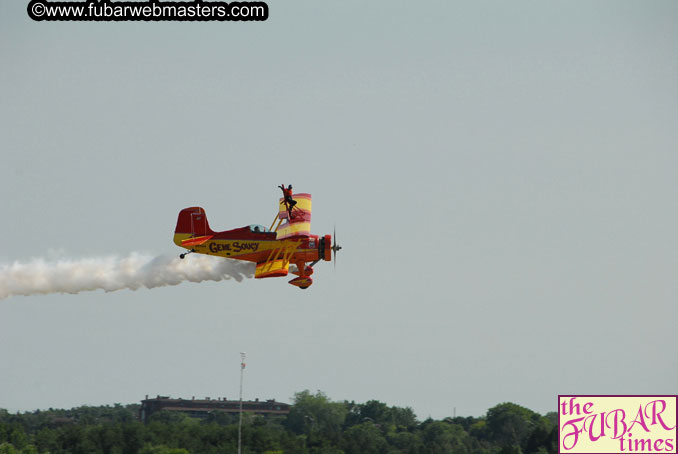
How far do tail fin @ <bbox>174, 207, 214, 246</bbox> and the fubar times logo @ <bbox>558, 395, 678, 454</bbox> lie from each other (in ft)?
75.0

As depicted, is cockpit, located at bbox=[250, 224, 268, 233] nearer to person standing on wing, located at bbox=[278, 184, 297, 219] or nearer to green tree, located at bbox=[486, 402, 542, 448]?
person standing on wing, located at bbox=[278, 184, 297, 219]

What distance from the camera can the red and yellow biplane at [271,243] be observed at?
56.0 meters

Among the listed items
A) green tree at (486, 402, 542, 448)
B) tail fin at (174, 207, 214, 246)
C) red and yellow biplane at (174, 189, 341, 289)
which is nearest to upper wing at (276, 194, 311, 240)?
red and yellow biplane at (174, 189, 341, 289)

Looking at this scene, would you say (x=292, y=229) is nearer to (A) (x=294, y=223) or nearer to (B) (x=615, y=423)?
(A) (x=294, y=223)

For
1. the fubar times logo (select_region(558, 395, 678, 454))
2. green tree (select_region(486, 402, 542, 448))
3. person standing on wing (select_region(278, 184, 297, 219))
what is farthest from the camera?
green tree (select_region(486, 402, 542, 448))

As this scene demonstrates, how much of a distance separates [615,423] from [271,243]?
20.7 metres

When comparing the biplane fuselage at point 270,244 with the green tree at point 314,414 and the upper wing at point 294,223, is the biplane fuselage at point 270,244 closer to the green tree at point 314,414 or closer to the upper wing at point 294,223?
the upper wing at point 294,223

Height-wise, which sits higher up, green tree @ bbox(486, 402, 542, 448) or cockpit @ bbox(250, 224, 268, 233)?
cockpit @ bbox(250, 224, 268, 233)

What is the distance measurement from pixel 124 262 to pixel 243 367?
827 inches

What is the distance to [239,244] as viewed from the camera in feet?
186

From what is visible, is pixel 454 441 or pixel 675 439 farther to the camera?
pixel 454 441

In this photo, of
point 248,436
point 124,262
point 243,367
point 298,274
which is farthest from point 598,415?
point 248,436

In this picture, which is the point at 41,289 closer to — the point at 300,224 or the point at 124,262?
the point at 124,262

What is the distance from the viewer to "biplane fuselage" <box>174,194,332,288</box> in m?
56.0
